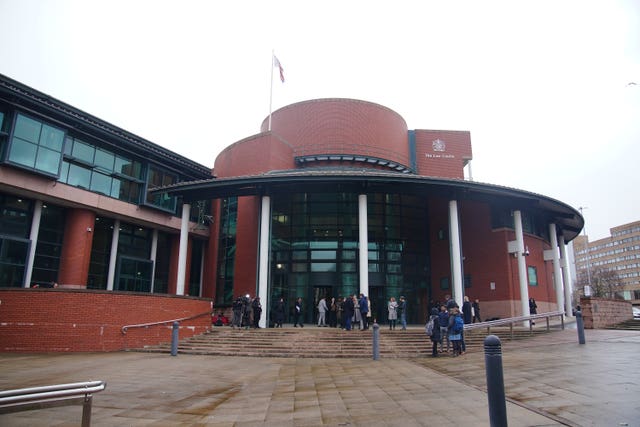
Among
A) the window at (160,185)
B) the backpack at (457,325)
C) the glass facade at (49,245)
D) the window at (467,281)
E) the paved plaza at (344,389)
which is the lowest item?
the paved plaza at (344,389)

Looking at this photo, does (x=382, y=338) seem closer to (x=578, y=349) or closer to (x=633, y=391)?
(x=578, y=349)

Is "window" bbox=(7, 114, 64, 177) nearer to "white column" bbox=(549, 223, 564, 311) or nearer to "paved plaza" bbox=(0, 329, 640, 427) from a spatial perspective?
"paved plaza" bbox=(0, 329, 640, 427)

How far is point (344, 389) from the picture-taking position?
7809 mm

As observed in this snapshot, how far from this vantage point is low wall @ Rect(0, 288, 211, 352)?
14.2 m

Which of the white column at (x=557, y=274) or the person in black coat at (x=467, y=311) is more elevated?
the white column at (x=557, y=274)

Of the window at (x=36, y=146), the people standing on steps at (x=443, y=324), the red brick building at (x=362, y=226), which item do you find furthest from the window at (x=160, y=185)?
the people standing on steps at (x=443, y=324)

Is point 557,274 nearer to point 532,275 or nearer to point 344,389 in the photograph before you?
point 532,275

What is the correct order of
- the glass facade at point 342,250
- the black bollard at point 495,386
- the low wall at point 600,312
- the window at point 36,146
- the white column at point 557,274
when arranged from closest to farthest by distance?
the black bollard at point 495,386 → the low wall at point 600,312 → the window at point 36,146 → the glass facade at point 342,250 → the white column at point 557,274

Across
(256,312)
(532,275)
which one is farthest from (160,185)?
(532,275)

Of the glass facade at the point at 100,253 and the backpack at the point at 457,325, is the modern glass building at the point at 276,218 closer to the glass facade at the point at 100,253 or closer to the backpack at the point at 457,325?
the glass facade at the point at 100,253

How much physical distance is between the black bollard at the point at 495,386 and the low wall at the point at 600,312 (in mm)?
17547

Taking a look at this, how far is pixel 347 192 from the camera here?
23.3 metres

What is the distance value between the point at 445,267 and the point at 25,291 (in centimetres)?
1962

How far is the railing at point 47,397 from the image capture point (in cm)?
362
